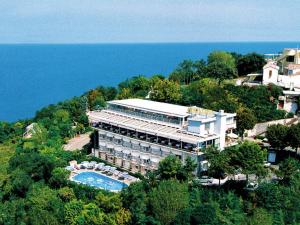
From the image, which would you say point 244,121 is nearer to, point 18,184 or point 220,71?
point 220,71

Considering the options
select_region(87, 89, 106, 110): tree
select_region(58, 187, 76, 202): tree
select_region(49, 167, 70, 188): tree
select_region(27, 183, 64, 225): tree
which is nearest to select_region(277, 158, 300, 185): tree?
select_region(58, 187, 76, 202): tree

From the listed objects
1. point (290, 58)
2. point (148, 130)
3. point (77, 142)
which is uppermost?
point (290, 58)

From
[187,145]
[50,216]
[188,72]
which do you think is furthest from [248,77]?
[50,216]

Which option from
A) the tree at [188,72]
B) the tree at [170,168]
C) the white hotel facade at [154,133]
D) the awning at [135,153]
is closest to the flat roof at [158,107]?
the white hotel facade at [154,133]

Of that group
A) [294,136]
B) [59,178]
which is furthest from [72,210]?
[294,136]

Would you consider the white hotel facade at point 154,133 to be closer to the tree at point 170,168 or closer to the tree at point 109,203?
the tree at point 170,168

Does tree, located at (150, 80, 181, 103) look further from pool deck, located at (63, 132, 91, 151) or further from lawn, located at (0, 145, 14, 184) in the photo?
lawn, located at (0, 145, 14, 184)
